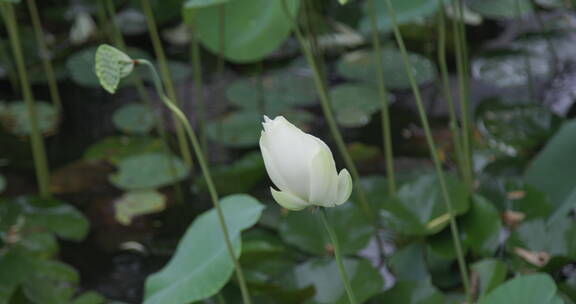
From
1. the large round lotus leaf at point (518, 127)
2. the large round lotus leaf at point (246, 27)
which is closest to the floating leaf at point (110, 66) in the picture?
the large round lotus leaf at point (246, 27)

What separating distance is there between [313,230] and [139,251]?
365 millimetres

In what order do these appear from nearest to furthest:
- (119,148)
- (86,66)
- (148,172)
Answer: (148,172) → (119,148) → (86,66)

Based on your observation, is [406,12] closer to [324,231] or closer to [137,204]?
[324,231]

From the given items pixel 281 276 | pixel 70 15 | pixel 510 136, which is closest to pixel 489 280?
pixel 281 276

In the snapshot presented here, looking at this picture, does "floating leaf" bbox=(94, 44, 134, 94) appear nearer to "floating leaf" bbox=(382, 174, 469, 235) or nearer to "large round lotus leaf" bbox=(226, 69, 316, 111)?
"floating leaf" bbox=(382, 174, 469, 235)

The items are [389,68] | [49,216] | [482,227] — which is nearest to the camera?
[482,227]

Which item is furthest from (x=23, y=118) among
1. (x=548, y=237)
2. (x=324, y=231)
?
(x=548, y=237)

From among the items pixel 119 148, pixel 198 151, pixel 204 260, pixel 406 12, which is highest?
pixel 198 151

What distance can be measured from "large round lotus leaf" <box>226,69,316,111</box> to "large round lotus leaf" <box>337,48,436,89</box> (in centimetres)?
11

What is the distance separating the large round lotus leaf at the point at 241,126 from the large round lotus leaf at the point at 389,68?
0.23 m

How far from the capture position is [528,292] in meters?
0.78

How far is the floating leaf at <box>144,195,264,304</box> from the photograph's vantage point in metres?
0.89

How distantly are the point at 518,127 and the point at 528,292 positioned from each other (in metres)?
0.80

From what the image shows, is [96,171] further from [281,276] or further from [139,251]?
[281,276]
